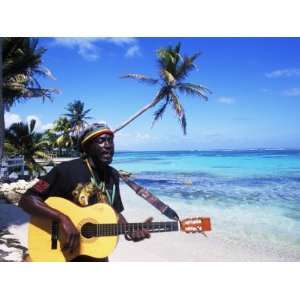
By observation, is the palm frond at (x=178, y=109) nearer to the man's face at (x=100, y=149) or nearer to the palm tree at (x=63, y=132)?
the palm tree at (x=63, y=132)

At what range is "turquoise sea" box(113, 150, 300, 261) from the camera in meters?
4.61

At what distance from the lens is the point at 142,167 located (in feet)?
15.7

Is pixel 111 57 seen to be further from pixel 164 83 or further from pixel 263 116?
pixel 263 116

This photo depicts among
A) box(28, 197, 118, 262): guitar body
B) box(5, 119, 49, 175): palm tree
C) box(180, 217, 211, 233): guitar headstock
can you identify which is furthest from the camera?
box(5, 119, 49, 175): palm tree

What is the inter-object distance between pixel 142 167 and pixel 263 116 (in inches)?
56.5

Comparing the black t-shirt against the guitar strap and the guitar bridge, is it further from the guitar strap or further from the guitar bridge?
the guitar strap

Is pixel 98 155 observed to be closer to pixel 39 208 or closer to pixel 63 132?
pixel 39 208

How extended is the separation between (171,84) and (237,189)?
138 centimetres

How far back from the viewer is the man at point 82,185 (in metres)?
3.46

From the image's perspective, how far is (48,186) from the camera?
3.42 meters

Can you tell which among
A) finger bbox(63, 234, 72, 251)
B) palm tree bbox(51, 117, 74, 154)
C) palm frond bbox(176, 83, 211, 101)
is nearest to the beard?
finger bbox(63, 234, 72, 251)

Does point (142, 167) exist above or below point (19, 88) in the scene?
below
